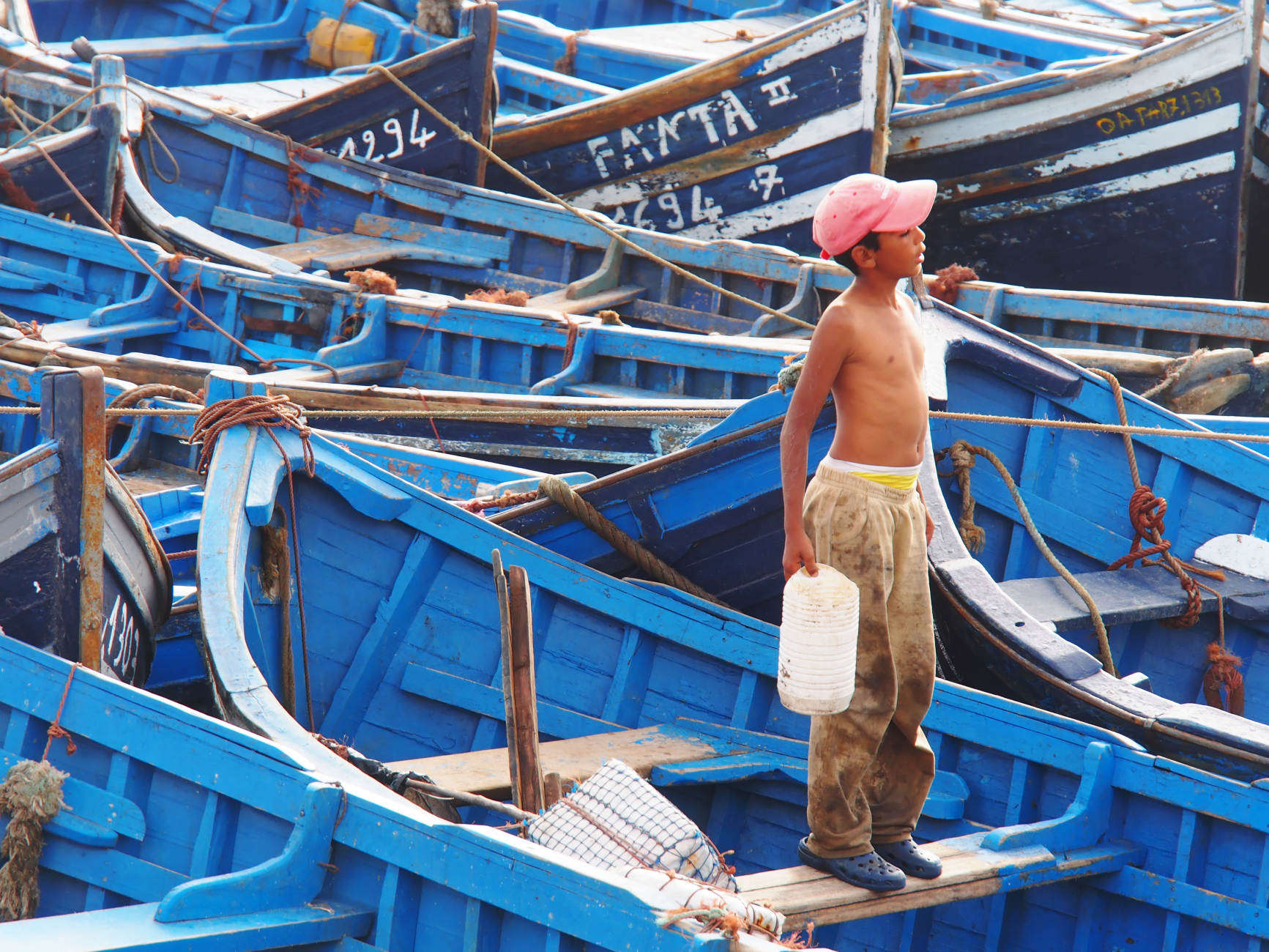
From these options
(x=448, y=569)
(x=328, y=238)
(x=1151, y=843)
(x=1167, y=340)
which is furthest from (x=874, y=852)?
(x=328, y=238)

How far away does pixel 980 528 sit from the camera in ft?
15.6

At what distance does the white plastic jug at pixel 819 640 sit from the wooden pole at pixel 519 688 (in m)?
0.71

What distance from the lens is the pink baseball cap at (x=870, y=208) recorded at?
279cm

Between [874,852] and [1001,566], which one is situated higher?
[1001,566]

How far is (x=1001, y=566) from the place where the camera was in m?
5.01

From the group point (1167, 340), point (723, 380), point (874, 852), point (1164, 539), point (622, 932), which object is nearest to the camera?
point (622, 932)

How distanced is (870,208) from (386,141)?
24.3 feet

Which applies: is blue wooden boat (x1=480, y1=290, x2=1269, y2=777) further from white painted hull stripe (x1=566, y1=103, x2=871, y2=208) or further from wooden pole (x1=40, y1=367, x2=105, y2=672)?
white painted hull stripe (x1=566, y1=103, x2=871, y2=208)

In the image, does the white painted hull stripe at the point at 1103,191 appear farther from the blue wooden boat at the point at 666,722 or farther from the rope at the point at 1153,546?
the blue wooden boat at the point at 666,722

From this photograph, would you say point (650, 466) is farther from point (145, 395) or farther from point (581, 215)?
point (581, 215)

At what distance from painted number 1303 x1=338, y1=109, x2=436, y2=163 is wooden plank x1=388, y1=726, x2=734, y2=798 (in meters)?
6.43

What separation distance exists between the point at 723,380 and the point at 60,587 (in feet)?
13.0

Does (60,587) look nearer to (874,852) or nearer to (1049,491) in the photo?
(874,852)

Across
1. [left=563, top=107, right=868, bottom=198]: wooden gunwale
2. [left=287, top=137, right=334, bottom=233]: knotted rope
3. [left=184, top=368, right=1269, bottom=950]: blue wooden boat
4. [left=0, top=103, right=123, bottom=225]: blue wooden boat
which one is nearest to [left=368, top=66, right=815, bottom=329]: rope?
[left=563, top=107, right=868, bottom=198]: wooden gunwale
